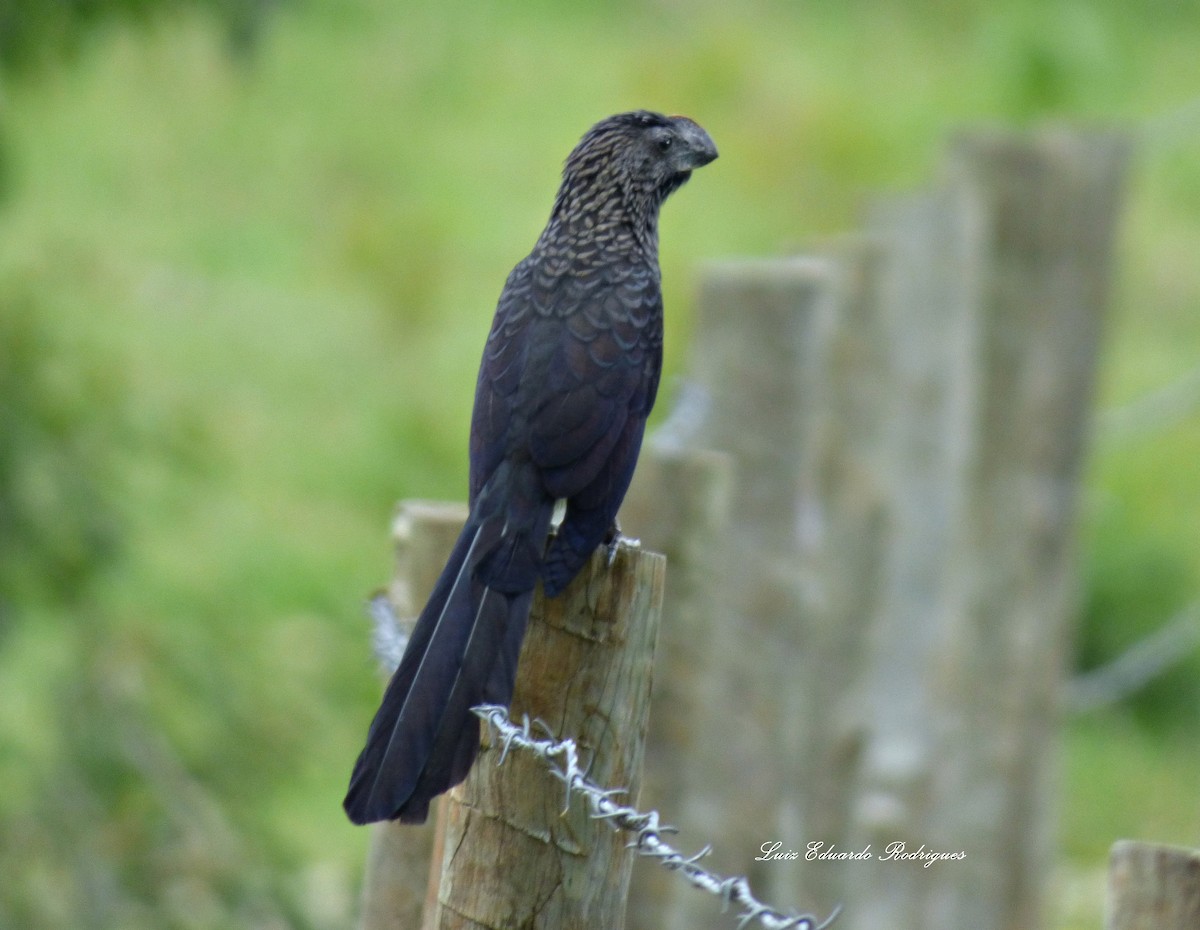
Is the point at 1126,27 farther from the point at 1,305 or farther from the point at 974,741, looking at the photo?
the point at 1,305

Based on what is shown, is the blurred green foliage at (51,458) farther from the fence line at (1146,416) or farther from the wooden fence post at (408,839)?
the fence line at (1146,416)

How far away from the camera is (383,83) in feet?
43.4

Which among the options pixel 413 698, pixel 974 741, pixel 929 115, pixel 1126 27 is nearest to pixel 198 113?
pixel 929 115

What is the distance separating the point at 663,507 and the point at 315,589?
486 cm

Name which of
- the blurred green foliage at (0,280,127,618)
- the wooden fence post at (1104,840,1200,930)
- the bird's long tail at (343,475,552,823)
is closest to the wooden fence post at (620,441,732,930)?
the bird's long tail at (343,475,552,823)

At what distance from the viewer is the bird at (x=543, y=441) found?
73.3 inches

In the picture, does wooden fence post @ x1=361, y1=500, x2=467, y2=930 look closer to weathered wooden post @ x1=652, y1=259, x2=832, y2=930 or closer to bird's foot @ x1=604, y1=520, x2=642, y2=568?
bird's foot @ x1=604, y1=520, x2=642, y2=568

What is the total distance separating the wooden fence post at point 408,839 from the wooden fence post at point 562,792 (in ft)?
1.92

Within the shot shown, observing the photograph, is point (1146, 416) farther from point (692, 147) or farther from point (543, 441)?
point (543, 441)

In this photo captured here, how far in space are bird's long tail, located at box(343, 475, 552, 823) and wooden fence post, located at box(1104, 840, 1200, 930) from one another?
70 centimetres

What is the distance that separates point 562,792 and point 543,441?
72cm

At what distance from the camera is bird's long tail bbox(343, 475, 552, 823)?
1833 mm

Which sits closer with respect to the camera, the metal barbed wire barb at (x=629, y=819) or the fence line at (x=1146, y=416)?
the metal barbed wire barb at (x=629, y=819)
